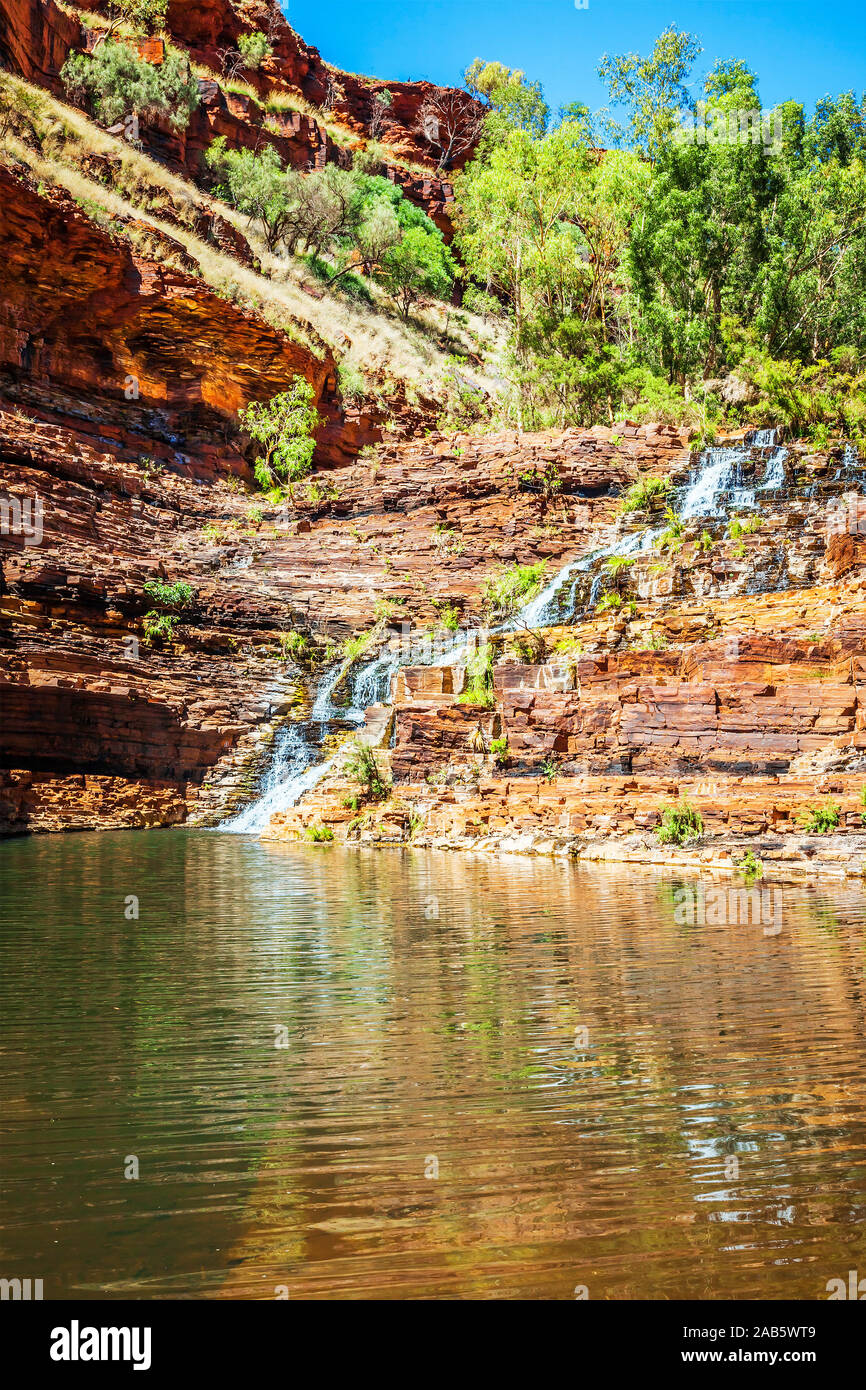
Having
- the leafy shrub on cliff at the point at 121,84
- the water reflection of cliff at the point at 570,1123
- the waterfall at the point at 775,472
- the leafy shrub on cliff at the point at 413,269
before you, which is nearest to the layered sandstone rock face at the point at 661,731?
the waterfall at the point at 775,472

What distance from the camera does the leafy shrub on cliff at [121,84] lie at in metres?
53.8

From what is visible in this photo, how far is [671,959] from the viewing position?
8.78 meters

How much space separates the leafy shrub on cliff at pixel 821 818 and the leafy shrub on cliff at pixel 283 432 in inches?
1229

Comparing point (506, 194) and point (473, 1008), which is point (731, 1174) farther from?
point (506, 194)

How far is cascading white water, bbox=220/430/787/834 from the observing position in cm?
2730

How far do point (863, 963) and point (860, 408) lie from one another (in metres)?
34.3

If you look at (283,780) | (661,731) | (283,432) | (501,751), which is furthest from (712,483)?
(283,432)

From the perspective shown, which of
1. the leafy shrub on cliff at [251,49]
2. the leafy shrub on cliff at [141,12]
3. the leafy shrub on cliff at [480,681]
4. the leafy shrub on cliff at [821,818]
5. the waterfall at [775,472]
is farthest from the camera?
the leafy shrub on cliff at [251,49]

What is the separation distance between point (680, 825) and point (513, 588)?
1794 cm

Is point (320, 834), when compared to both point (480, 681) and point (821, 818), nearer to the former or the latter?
point (480, 681)

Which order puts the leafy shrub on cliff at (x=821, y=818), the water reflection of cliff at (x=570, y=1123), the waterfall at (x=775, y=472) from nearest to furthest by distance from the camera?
the water reflection of cliff at (x=570, y=1123) < the leafy shrub on cliff at (x=821, y=818) < the waterfall at (x=775, y=472)

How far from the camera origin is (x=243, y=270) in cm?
5216

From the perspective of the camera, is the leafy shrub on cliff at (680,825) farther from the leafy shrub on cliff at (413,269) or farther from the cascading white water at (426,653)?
the leafy shrub on cliff at (413,269)
